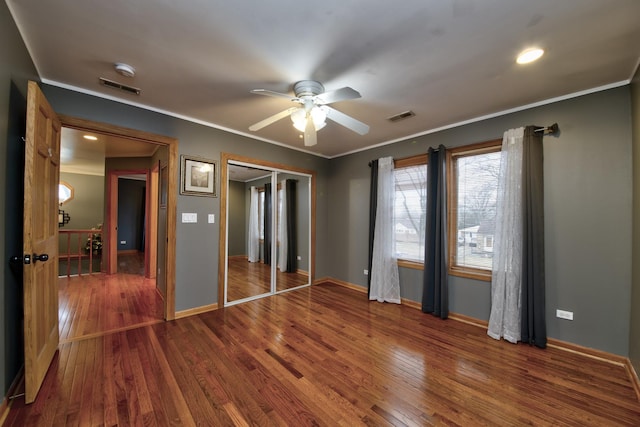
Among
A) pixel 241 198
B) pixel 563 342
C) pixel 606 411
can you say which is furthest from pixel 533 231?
pixel 241 198

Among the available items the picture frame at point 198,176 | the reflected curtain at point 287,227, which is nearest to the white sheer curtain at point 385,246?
the reflected curtain at point 287,227

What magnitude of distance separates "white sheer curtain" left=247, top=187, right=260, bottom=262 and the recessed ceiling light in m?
3.91

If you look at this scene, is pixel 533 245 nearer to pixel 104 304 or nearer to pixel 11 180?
pixel 11 180

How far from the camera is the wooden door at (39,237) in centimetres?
160

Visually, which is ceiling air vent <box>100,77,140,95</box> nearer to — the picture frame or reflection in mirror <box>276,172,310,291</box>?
the picture frame

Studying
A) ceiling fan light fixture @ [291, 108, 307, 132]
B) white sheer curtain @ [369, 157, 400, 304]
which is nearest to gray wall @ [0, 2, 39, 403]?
ceiling fan light fixture @ [291, 108, 307, 132]

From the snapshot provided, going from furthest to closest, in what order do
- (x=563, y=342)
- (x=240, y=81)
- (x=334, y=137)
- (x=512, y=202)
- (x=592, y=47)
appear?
1. (x=334, y=137)
2. (x=512, y=202)
3. (x=563, y=342)
4. (x=240, y=81)
5. (x=592, y=47)

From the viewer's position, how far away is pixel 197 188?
3.22 metres

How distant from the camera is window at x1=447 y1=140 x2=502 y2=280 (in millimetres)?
2988

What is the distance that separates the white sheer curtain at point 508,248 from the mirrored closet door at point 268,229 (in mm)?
2888

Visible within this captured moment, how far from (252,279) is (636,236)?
4628 millimetres

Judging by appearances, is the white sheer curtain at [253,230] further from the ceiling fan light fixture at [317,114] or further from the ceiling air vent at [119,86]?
the ceiling fan light fixture at [317,114]

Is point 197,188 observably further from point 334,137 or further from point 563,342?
point 563,342

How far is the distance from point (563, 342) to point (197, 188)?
434 cm
